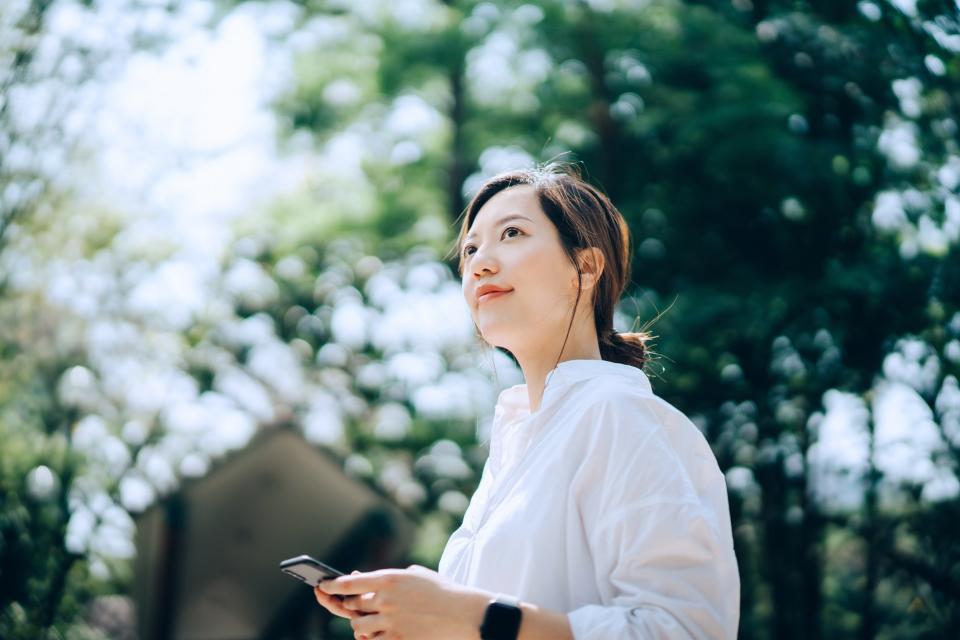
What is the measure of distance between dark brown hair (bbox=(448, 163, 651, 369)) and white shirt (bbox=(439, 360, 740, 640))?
8.1 inches

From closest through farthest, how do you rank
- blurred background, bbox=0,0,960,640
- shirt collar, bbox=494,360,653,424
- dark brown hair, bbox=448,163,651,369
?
shirt collar, bbox=494,360,653,424 < dark brown hair, bbox=448,163,651,369 < blurred background, bbox=0,0,960,640

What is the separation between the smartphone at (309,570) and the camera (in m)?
1.10

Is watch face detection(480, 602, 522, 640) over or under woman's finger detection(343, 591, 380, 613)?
over

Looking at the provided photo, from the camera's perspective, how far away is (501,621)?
1.07 meters

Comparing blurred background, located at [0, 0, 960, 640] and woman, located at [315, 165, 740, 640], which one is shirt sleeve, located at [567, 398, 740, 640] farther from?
blurred background, located at [0, 0, 960, 640]

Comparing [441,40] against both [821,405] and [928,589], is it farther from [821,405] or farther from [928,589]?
[928,589]

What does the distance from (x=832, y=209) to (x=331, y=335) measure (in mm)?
5542

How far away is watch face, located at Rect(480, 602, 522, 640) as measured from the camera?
1.07 meters

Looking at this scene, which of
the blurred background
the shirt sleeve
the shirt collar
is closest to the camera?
the shirt sleeve

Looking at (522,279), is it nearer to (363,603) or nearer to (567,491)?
(567,491)

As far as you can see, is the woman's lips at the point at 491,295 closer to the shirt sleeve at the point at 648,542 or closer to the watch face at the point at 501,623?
the shirt sleeve at the point at 648,542

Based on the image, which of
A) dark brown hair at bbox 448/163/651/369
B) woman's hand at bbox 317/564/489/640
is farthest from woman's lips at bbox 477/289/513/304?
woman's hand at bbox 317/564/489/640

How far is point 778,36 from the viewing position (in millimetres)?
6926

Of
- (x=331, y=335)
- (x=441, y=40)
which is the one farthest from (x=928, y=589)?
(x=331, y=335)
